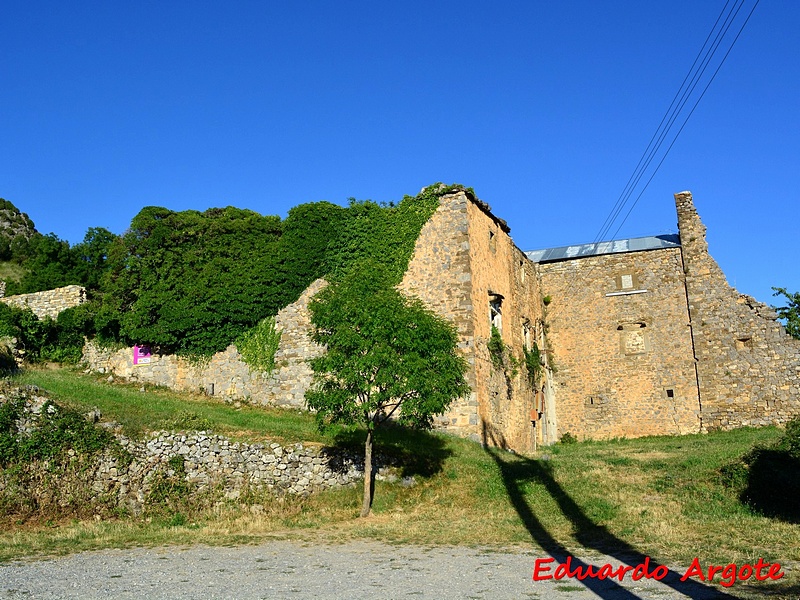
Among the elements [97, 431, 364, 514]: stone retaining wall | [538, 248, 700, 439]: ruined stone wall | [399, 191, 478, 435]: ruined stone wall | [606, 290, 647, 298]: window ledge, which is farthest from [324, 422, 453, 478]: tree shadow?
[606, 290, 647, 298]: window ledge

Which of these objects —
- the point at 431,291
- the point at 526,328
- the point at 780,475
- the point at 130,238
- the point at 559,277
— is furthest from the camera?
the point at 559,277

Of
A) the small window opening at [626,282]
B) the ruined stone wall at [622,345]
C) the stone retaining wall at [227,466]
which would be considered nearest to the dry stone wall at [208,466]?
the stone retaining wall at [227,466]

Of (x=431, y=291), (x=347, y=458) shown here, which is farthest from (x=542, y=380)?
(x=347, y=458)

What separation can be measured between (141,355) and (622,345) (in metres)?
20.0

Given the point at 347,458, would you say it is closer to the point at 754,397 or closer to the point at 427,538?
the point at 427,538

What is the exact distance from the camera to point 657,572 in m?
9.45

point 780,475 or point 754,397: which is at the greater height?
point 754,397

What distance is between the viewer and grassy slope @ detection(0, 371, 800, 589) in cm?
1199

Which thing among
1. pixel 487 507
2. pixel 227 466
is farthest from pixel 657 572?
pixel 227 466

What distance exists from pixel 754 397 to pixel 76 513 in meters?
24.0

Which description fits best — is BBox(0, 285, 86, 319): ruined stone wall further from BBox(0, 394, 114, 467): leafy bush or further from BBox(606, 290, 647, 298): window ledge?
BBox(606, 290, 647, 298): window ledge

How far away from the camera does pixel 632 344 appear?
96.5ft

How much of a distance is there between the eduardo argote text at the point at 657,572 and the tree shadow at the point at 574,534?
0.09 metres

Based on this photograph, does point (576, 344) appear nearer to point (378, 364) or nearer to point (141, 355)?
point (378, 364)
